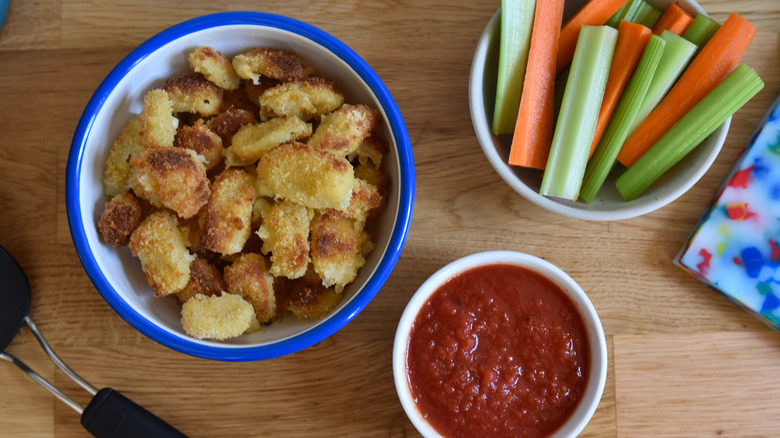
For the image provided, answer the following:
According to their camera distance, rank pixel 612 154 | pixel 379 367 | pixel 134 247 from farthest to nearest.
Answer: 1. pixel 379 367
2. pixel 612 154
3. pixel 134 247

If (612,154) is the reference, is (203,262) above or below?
below

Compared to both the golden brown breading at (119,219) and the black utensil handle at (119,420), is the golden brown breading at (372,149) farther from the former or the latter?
the black utensil handle at (119,420)

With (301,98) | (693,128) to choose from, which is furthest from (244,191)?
(693,128)

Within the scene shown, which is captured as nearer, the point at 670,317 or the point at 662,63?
the point at 662,63

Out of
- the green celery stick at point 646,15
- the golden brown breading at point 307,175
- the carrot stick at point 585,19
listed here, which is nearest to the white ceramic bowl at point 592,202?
the green celery stick at point 646,15

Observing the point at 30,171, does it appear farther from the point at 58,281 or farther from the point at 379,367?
the point at 379,367

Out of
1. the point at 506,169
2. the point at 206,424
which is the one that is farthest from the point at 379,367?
the point at 506,169

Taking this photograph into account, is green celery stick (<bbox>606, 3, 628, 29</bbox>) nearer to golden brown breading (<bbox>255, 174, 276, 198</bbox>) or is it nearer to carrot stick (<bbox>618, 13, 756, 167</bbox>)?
carrot stick (<bbox>618, 13, 756, 167</bbox>)
